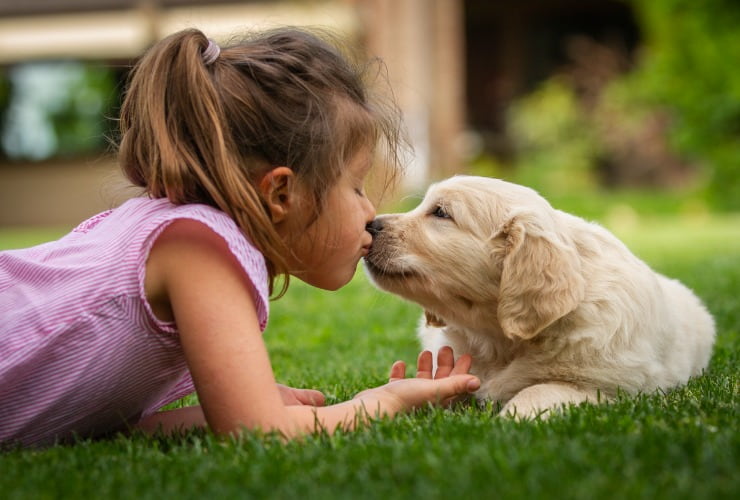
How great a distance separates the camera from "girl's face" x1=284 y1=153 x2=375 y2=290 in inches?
108

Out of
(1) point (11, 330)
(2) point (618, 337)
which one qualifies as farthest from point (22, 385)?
(2) point (618, 337)

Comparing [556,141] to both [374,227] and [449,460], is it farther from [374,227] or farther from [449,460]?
[449,460]

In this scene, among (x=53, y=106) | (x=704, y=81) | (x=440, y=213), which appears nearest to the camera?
(x=440, y=213)

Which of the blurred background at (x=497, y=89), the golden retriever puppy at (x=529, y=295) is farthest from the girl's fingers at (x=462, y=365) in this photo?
the blurred background at (x=497, y=89)

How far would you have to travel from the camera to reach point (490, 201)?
318 cm

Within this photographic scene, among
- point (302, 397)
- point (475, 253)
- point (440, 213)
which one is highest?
point (440, 213)

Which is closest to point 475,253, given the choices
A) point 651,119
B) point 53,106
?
point 651,119

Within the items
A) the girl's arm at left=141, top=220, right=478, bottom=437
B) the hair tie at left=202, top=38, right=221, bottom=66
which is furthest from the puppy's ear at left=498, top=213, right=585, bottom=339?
the hair tie at left=202, top=38, right=221, bottom=66

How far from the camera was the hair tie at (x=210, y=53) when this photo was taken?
8.91 feet

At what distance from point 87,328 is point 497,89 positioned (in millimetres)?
17469

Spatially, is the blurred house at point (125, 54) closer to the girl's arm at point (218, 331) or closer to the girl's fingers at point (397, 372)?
the girl's fingers at point (397, 372)

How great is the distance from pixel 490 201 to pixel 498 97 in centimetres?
1648

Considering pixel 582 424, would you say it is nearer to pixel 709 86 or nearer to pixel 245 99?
pixel 245 99

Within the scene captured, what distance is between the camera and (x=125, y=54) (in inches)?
711
